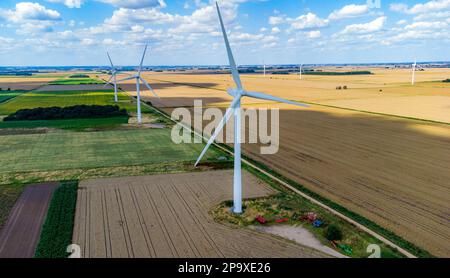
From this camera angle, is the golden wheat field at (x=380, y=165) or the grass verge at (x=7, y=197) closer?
the golden wheat field at (x=380, y=165)

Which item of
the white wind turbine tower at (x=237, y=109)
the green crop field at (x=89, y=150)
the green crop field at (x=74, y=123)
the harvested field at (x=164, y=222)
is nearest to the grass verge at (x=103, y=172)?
the green crop field at (x=89, y=150)

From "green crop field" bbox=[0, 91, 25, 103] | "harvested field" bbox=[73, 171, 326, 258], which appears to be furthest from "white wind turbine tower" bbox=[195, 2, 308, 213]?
"green crop field" bbox=[0, 91, 25, 103]

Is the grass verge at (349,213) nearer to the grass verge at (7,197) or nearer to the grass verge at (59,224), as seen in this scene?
the grass verge at (59,224)

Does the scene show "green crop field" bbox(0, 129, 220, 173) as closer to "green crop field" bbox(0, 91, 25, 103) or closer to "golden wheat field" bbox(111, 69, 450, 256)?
"golden wheat field" bbox(111, 69, 450, 256)

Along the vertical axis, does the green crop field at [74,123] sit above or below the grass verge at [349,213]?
above

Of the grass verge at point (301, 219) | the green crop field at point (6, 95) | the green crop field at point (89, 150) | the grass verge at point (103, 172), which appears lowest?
the grass verge at point (301, 219)

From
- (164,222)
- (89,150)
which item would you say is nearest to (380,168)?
(164,222)
